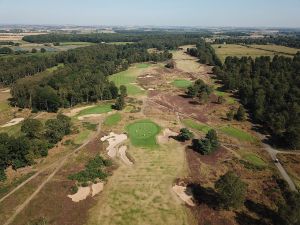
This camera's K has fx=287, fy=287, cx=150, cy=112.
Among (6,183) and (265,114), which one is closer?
(6,183)

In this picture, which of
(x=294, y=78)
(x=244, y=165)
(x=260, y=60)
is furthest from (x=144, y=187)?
(x=260, y=60)

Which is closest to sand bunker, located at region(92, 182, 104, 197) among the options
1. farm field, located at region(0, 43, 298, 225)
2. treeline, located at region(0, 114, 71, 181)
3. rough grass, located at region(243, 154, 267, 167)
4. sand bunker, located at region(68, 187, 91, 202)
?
farm field, located at region(0, 43, 298, 225)

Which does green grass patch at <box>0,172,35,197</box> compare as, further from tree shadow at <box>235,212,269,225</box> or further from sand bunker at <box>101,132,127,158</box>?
tree shadow at <box>235,212,269,225</box>

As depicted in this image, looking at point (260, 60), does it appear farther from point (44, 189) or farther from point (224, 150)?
point (44, 189)

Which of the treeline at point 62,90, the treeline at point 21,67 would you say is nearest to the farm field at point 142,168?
the treeline at point 62,90

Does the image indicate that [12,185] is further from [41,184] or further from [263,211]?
[263,211]

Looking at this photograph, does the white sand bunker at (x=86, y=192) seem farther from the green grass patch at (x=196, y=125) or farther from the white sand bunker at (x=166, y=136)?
the green grass patch at (x=196, y=125)

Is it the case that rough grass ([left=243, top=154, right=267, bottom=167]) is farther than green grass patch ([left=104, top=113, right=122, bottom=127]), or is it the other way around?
green grass patch ([left=104, top=113, right=122, bottom=127])
